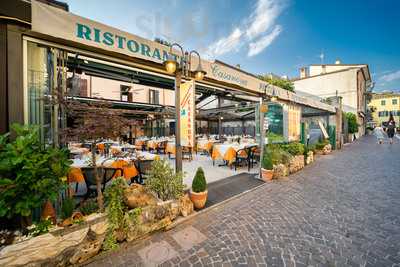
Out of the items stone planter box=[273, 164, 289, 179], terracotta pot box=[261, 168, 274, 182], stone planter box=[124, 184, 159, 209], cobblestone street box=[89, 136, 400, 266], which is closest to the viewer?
cobblestone street box=[89, 136, 400, 266]

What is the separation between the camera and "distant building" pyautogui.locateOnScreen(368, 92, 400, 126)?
131 feet

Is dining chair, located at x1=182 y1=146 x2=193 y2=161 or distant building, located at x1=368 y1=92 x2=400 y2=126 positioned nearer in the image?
dining chair, located at x1=182 y1=146 x2=193 y2=161

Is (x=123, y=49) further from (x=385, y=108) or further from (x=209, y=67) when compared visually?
(x=385, y=108)

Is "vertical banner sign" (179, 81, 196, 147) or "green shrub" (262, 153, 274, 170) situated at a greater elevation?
"vertical banner sign" (179, 81, 196, 147)

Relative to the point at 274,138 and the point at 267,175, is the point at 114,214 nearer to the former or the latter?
the point at 267,175

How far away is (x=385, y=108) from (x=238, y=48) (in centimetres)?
5006

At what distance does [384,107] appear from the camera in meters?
42.1

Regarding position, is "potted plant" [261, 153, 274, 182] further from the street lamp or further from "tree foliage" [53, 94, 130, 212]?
"tree foliage" [53, 94, 130, 212]

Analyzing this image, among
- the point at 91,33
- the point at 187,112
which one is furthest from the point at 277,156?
the point at 91,33

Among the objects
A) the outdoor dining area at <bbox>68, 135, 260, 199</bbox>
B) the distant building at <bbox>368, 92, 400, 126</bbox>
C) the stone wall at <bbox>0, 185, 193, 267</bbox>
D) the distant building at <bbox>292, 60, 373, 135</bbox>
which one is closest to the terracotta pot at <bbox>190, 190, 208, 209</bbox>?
the stone wall at <bbox>0, 185, 193, 267</bbox>

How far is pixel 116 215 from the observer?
248cm

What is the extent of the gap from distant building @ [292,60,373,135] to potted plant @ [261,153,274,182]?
20.2 meters

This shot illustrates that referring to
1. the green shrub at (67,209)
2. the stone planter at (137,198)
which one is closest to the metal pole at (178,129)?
the stone planter at (137,198)

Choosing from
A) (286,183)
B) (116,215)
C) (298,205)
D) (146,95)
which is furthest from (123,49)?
(146,95)
